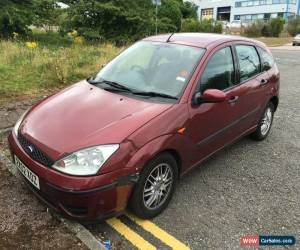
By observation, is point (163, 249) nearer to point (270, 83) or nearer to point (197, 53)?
point (197, 53)

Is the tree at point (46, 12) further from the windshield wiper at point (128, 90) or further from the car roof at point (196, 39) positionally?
the windshield wiper at point (128, 90)

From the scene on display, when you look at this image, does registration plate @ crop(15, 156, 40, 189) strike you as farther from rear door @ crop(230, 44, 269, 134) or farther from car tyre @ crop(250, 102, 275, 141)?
car tyre @ crop(250, 102, 275, 141)

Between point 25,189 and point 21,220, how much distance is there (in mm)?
570

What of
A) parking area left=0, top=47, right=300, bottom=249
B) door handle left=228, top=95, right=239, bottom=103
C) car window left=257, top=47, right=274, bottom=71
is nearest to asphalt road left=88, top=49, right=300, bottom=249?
parking area left=0, top=47, right=300, bottom=249

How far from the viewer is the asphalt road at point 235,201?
3377 mm

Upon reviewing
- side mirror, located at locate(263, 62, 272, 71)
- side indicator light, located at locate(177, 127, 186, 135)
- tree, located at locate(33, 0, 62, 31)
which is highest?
tree, located at locate(33, 0, 62, 31)

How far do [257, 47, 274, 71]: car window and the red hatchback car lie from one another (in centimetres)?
41

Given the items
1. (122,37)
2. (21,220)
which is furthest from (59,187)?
(122,37)

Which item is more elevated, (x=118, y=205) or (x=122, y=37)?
(x=122, y=37)

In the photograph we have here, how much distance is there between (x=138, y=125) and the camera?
3.28 meters

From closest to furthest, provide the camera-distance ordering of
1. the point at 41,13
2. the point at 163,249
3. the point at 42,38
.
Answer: the point at 163,249
the point at 41,13
the point at 42,38

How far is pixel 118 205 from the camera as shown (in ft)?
10.3

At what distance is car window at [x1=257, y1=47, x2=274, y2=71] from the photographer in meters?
5.39

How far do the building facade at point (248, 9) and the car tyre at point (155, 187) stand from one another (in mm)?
74701
